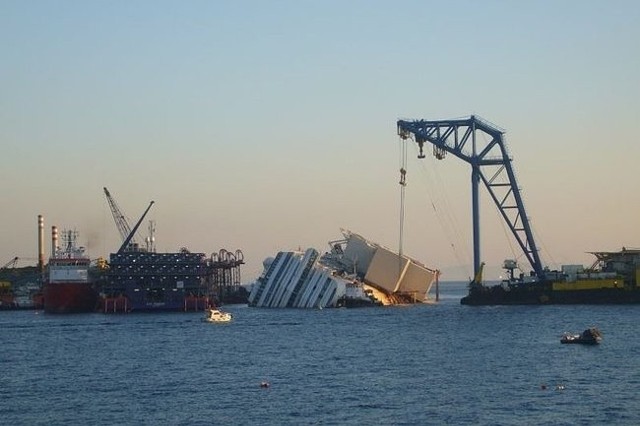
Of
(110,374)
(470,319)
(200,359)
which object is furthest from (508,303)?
(110,374)

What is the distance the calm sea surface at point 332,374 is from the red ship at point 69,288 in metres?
48.8

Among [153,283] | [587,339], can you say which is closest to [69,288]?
[153,283]

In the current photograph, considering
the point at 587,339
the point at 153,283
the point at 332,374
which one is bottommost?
the point at 332,374

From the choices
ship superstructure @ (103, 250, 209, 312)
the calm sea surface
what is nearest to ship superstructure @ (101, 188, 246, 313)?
ship superstructure @ (103, 250, 209, 312)

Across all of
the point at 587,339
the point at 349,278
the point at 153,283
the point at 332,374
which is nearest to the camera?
the point at 332,374

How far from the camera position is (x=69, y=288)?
524ft

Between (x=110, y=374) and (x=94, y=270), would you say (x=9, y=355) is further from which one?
(x=94, y=270)

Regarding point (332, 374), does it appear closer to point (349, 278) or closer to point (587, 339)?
point (587, 339)

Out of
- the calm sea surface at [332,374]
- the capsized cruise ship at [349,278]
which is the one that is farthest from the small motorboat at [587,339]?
the capsized cruise ship at [349,278]

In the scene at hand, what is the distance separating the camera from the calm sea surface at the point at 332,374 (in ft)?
167

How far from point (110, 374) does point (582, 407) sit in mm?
28479

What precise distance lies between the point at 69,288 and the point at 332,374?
100 m

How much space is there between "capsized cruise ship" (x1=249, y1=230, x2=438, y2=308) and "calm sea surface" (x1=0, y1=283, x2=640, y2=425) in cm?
3493

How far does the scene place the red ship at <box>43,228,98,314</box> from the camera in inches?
6260
